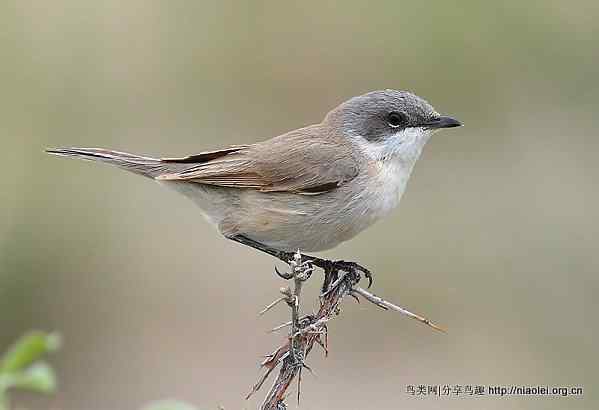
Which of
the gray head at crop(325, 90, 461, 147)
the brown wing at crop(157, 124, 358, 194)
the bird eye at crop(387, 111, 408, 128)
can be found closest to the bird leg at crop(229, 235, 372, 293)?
the brown wing at crop(157, 124, 358, 194)

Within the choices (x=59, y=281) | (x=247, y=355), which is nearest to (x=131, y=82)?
(x=59, y=281)

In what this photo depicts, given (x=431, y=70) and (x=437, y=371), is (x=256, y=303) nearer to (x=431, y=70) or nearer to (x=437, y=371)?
(x=437, y=371)

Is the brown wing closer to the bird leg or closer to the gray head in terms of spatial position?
the gray head

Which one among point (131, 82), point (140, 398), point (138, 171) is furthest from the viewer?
point (131, 82)

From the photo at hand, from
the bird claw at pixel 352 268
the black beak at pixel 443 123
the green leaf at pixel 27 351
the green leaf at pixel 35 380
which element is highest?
the black beak at pixel 443 123

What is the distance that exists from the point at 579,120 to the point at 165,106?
4.78 meters

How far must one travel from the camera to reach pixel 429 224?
9.38m

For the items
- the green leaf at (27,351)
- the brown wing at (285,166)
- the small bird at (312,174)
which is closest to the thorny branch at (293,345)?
the green leaf at (27,351)

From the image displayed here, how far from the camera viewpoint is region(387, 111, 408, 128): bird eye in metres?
5.31

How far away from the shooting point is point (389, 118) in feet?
17.6

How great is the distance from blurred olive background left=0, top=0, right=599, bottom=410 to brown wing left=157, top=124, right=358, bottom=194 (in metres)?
2.10

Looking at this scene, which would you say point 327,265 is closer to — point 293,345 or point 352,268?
point 352,268

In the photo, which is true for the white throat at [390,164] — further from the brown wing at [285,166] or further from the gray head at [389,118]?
the brown wing at [285,166]

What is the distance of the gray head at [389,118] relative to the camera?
5266 mm
